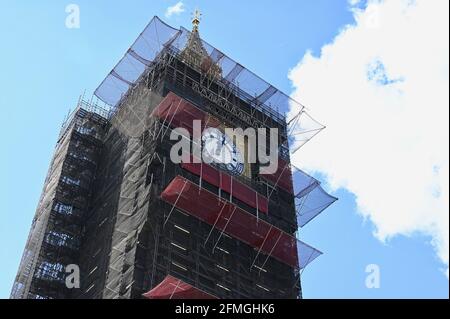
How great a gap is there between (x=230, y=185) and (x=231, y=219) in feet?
9.99

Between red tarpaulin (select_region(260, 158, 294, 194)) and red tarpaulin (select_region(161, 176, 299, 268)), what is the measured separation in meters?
6.48

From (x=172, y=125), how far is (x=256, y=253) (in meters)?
9.97

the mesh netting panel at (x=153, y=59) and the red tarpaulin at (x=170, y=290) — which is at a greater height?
the mesh netting panel at (x=153, y=59)

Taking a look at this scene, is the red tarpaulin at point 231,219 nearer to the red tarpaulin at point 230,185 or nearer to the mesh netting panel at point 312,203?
the red tarpaulin at point 230,185

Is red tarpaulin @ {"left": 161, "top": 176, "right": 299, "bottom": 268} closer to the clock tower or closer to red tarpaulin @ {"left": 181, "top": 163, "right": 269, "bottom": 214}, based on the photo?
the clock tower

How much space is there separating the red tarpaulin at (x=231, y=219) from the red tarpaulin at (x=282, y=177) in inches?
255

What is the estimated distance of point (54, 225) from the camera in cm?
4569

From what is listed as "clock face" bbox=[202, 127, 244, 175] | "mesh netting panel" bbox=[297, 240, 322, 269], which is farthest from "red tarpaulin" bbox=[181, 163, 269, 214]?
"mesh netting panel" bbox=[297, 240, 322, 269]

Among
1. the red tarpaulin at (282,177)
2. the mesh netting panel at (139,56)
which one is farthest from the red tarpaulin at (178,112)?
the mesh netting panel at (139,56)

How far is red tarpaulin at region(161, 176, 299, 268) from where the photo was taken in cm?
4181

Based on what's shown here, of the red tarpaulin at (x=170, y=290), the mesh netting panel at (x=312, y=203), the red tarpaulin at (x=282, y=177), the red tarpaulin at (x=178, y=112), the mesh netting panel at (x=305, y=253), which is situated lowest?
the red tarpaulin at (x=170, y=290)

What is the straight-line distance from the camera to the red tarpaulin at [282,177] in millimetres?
50719

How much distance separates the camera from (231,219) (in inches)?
1711
